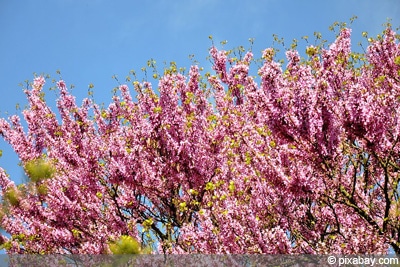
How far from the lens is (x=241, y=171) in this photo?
9.95 meters

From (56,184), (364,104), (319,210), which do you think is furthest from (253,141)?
(56,184)

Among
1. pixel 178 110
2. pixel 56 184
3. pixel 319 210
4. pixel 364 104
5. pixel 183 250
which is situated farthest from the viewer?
pixel 56 184

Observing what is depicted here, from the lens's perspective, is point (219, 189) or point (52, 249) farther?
point (52, 249)

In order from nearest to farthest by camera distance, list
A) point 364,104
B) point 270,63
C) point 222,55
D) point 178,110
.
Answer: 1. point 364,104
2. point 270,63
3. point 178,110
4. point 222,55

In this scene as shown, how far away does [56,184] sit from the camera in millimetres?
10688

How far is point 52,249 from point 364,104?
840 centimetres

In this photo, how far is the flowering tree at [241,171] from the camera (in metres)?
6.59

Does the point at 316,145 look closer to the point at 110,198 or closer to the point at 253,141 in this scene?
the point at 253,141

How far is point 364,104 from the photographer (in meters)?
6.15

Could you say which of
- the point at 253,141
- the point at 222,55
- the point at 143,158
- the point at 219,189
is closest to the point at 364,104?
the point at 253,141

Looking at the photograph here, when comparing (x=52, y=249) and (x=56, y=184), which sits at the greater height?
(x=56, y=184)

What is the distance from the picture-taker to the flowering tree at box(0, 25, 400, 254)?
6586mm

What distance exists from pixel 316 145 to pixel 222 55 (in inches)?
336

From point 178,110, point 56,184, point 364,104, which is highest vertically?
point 178,110
